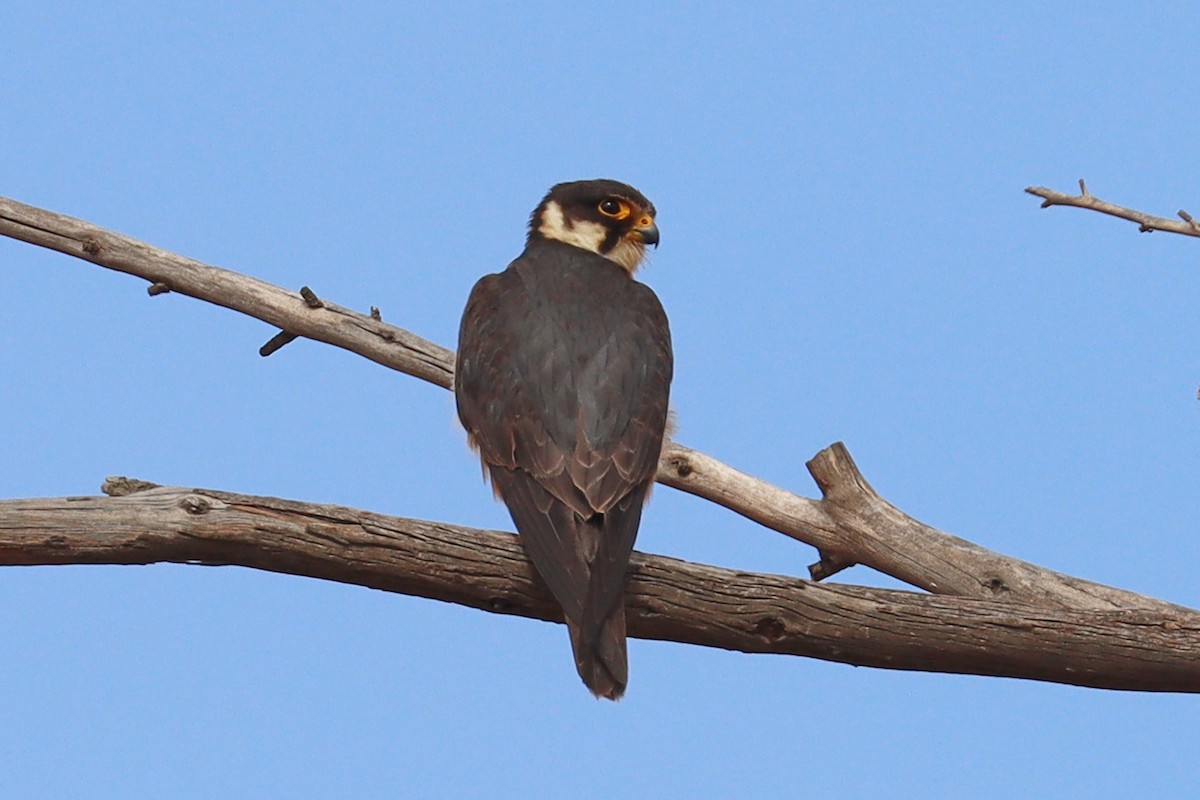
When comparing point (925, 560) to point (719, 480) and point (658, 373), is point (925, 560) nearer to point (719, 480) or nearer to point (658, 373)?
point (719, 480)

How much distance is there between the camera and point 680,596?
384 centimetres

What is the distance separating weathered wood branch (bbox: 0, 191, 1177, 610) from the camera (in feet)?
17.2

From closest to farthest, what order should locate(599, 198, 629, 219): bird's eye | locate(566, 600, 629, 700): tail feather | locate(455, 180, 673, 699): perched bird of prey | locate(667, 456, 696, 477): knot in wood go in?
locate(566, 600, 629, 700): tail feather < locate(455, 180, 673, 699): perched bird of prey < locate(599, 198, 629, 219): bird's eye < locate(667, 456, 696, 477): knot in wood

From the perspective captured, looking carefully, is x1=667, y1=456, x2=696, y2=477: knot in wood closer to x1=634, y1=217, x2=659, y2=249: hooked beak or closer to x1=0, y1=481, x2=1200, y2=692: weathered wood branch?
x1=634, y1=217, x2=659, y2=249: hooked beak

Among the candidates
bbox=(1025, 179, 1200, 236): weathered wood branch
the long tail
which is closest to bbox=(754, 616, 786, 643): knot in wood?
the long tail

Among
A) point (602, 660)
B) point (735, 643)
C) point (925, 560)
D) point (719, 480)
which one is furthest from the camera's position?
point (719, 480)

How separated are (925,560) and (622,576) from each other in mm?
2010

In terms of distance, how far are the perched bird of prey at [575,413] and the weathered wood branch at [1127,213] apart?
1275mm

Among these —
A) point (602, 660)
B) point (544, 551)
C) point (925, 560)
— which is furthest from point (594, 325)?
point (925, 560)

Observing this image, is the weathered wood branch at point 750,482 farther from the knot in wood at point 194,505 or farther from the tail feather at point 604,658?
the knot in wood at point 194,505

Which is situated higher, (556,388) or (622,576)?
(556,388)

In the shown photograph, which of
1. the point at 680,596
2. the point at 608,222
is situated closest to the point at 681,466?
the point at 608,222

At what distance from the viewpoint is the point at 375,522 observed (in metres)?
3.70

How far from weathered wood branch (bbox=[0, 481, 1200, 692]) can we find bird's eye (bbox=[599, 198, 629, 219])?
180 centimetres
